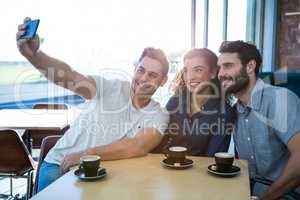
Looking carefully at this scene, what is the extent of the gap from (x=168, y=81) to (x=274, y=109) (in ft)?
1.93

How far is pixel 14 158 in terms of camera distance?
8.16ft

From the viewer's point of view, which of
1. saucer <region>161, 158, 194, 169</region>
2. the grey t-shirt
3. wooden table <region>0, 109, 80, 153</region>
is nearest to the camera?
saucer <region>161, 158, 194, 169</region>

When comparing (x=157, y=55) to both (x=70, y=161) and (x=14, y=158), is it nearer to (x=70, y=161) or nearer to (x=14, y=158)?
(x=70, y=161)

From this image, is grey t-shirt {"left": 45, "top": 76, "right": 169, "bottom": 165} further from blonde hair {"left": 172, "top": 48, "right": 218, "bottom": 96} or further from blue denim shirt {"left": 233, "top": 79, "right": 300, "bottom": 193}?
blue denim shirt {"left": 233, "top": 79, "right": 300, "bottom": 193}

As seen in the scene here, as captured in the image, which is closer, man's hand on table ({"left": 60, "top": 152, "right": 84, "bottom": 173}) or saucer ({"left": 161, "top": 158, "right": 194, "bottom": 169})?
saucer ({"left": 161, "top": 158, "right": 194, "bottom": 169})

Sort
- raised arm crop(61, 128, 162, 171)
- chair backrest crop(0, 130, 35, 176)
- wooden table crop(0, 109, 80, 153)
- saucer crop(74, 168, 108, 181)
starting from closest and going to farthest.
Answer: saucer crop(74, 168, 108, 181) < raised arm crop(61, 128, 162, 171) < chair backrest crop(0, 130, 35, 176) < wooden table crop(0, 109, 80, 153)

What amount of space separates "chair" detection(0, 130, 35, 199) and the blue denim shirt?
5.01 feet

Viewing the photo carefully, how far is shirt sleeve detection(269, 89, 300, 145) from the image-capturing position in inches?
59.1

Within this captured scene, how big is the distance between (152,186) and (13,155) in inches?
63.7

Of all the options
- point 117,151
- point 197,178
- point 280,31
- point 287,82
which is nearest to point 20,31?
point 117,151

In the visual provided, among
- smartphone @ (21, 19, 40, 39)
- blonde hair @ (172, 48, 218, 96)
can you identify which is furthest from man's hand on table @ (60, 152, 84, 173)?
blonde hair @ (172, 48, 218, 96)

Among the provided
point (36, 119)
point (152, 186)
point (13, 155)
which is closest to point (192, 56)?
point (152, 186)

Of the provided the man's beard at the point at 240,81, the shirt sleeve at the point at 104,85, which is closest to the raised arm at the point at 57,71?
the shirt sleeve at the point at 104,85

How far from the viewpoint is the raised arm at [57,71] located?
5.22 ft
